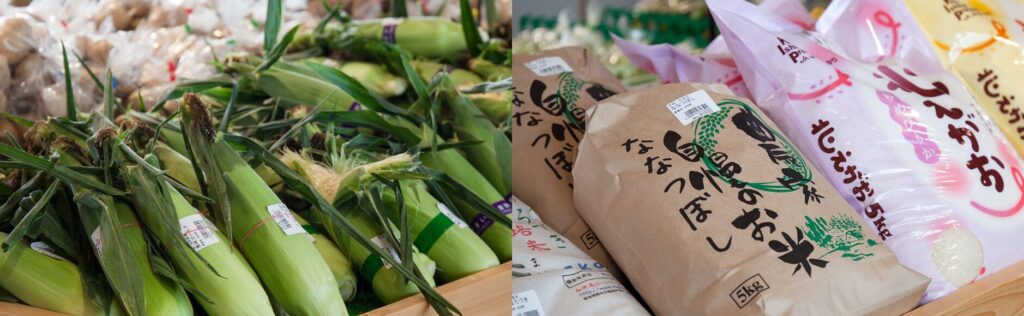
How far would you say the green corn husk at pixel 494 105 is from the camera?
1378 millimetres

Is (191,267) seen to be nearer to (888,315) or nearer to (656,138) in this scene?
(656,138)

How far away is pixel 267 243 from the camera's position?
35.3 inches

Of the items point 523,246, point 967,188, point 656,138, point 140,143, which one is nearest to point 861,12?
point 967,188

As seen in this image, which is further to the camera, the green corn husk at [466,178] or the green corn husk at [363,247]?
the green corn husk at [466,178]

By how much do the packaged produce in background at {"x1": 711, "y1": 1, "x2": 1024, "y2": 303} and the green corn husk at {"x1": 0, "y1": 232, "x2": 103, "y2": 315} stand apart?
91 centimetres

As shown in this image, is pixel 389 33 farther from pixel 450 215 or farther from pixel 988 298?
pixel 988 298

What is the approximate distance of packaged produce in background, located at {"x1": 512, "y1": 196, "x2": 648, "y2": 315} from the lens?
1.05 meters

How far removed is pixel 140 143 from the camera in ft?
3.25

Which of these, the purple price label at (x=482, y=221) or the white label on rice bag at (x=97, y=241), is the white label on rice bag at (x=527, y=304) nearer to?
the purple price label at (x=482, y=221)

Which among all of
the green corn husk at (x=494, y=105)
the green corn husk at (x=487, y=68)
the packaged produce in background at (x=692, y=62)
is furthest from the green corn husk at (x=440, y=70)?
the packaged produce in background at (x=692, y=62)

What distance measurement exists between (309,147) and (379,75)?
0.36m

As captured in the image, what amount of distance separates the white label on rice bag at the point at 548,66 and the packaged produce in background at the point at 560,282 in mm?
275

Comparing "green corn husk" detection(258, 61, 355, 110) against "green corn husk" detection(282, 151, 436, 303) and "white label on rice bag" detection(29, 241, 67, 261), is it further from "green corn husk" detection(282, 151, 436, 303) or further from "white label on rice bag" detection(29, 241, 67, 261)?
"white label on rice bag" detection(29, 241, 67, 261)

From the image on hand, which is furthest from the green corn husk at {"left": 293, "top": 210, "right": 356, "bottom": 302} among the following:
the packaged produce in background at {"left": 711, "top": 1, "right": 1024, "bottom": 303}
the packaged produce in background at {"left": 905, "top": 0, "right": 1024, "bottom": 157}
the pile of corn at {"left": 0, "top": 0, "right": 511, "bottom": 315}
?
the packaged produce in background at {"left": 905, "top": 0, "right": 1024, "bottom": 157}
